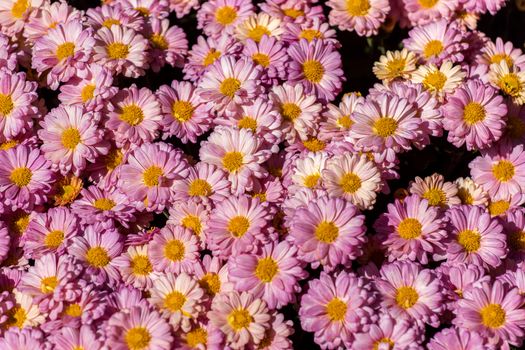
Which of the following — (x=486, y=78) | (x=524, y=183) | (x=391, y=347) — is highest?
(x=486, y=78)

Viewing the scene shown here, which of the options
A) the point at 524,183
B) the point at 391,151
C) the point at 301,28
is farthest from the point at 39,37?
the point at 524,183

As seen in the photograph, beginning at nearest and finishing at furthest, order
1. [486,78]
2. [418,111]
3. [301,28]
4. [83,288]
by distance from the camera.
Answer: [83,288] → [418,111] → [486,78] → [301,28]

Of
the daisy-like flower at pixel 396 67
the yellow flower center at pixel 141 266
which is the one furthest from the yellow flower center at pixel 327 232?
the daisy-like flower at pixel 396 67

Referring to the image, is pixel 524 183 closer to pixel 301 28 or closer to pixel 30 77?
pixel 301 28

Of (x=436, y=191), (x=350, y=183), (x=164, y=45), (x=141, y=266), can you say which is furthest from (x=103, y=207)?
(x=436, y=191)

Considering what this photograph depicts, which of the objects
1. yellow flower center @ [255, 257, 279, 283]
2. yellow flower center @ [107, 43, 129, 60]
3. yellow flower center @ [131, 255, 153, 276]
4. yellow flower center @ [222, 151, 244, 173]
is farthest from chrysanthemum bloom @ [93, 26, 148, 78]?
yellow flower center @ [255, 257, 279, 283]

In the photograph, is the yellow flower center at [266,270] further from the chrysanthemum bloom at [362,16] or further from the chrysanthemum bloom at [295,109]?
the chrysanthemum bloom at [362,16]
